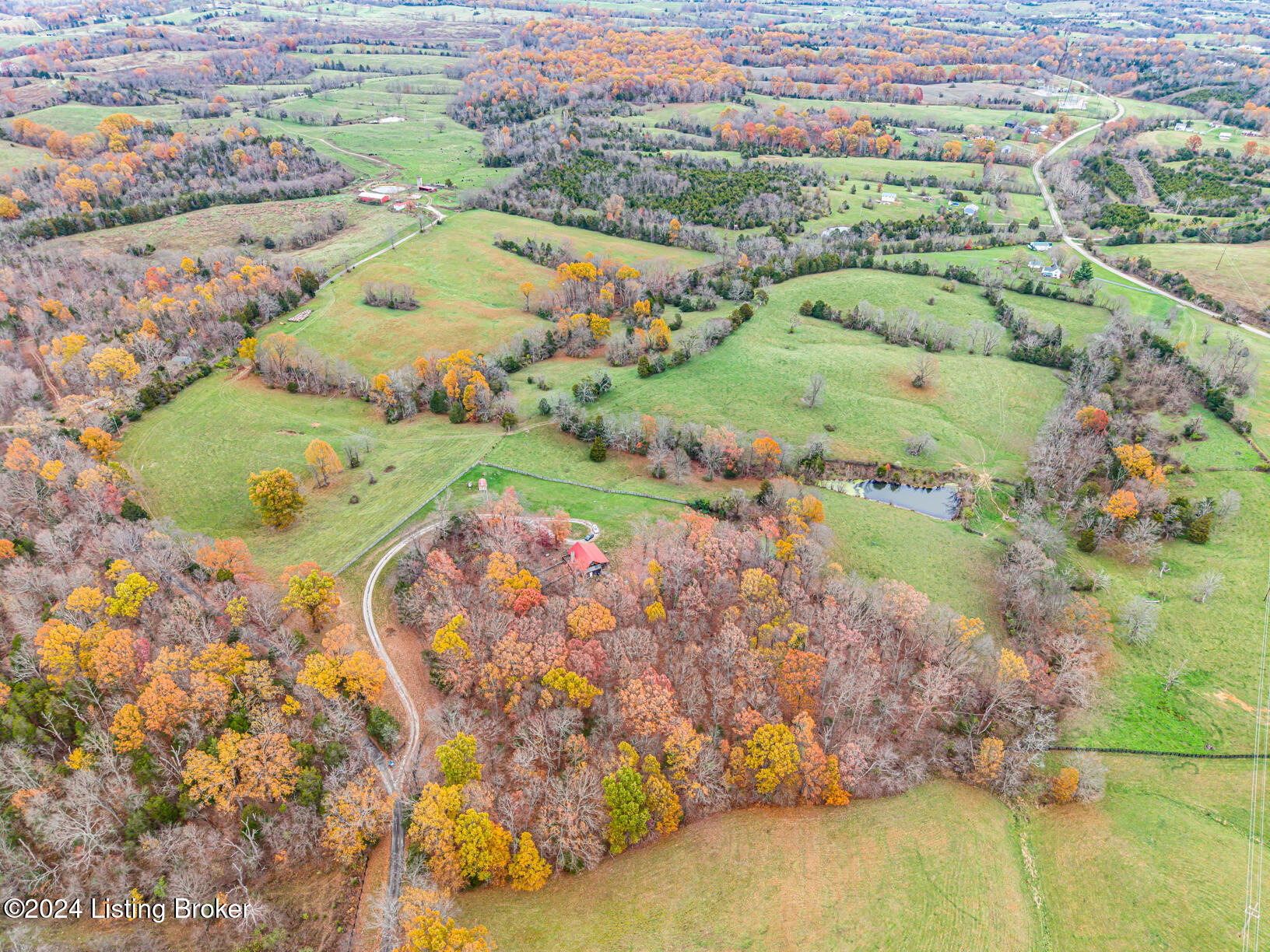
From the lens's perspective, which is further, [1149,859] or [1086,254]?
[1086,254]

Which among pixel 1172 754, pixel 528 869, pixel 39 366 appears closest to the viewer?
pixel 528 869

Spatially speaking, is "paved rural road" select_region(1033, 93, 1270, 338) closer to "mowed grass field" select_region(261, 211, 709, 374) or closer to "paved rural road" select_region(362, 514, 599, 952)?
"mowed grass field" select_region(261, 211, 709, 374)

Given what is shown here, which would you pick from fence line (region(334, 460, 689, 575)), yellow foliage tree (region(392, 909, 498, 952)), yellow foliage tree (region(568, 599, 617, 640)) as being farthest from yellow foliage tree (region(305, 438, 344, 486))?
yellow foliage tree (region(392, 909, 498, 952))

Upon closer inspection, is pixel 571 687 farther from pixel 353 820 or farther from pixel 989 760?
pixel 989 760

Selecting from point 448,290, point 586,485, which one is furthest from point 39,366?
point 586,485

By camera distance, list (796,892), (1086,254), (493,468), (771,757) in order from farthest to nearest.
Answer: (1086,254) < (493,468) < (771,757) < (796,892)

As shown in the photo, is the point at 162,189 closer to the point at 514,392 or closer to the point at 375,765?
the point at 514,392
